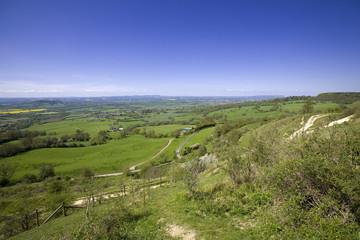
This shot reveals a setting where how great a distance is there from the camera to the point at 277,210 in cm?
618

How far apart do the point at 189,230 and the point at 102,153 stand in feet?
254

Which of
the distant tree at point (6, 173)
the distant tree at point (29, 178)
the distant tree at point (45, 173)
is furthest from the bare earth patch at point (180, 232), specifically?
the distant tree at point (6, 173)

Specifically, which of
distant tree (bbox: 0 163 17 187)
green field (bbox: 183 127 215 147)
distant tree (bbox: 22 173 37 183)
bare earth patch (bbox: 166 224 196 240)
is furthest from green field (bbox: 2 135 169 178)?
bare earth patch (bbox: 166 224 196 240)

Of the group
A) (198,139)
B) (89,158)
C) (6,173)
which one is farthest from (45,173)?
(198,139)

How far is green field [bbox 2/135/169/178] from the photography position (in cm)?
5775

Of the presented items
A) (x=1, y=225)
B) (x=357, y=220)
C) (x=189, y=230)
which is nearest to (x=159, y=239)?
(x=189, y=230)

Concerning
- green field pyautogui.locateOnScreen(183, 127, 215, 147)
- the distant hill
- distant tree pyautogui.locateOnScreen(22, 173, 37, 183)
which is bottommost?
distant tree pyautogui.locateOnScreen(22, 173, 37, 183)

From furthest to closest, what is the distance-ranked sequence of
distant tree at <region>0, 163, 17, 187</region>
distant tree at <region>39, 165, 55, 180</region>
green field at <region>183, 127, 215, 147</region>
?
green field at <region>183, 127, 215, 147</region>
distant tree at <region>39, 165, 55, 180</region>
distant tree at <region>0, 163, 17, 187</region>

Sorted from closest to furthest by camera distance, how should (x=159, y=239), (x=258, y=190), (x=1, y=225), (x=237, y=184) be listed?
(x=159, y=239) < (x=258, y=190) < (x=237, y=184) < (x=1, y=225)

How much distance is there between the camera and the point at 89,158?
2734 inches

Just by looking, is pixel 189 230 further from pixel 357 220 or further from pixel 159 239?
pixel 357 220

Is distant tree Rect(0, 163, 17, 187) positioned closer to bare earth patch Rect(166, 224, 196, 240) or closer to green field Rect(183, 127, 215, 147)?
green field Rect(183, 127, 215, 147)

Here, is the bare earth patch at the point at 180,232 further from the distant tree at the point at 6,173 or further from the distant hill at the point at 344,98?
the distant hill at the point at 344,98

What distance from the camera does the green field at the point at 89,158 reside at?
5775 cm
